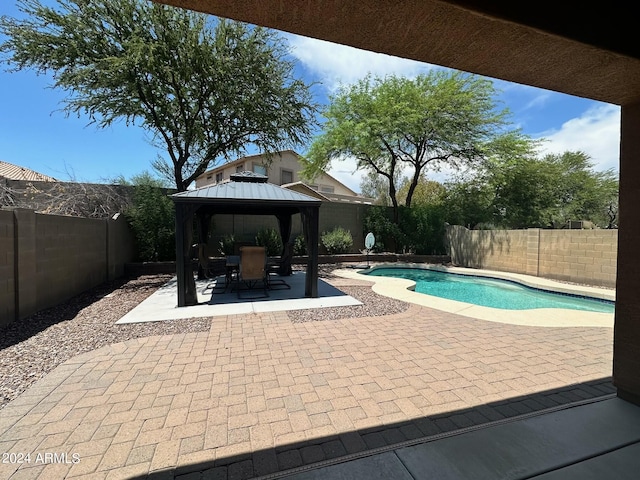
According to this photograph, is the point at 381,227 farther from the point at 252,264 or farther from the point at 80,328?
the point at 80,328

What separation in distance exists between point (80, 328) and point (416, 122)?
577 inches

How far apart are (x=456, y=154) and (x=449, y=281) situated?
25.2 ft

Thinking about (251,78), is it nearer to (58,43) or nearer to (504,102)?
(58,43)

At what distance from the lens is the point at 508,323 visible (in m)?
5.49

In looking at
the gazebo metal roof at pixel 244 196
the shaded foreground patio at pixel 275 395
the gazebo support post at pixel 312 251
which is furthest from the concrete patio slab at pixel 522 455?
the gazebo metal roof at pixel 244 196

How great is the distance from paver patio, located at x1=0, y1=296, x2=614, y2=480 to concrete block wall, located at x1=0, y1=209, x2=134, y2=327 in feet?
8.21

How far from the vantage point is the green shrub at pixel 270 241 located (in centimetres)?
1264

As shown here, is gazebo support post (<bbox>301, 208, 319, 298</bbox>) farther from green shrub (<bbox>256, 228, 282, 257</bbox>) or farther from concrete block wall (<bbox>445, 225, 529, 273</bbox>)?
concrete block wall (<bbox>445, 225, 529, 273</bbox>)

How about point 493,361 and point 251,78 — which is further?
point 251,78

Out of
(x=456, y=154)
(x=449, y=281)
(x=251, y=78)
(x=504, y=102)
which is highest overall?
(x=504, y=102)

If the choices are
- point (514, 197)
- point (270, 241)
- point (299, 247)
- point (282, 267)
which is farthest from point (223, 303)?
point (514, 197)

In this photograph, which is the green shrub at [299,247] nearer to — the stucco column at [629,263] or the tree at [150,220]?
the tree at [150,220]

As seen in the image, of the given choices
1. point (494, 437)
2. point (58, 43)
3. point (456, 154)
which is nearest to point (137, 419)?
point (494, 437)

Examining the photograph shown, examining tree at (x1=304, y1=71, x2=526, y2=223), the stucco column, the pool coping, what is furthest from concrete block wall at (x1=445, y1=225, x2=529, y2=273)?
the stucco column
